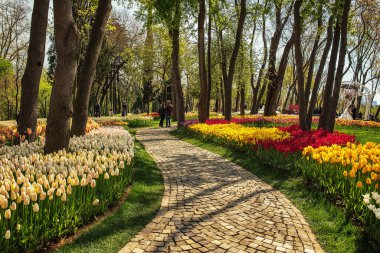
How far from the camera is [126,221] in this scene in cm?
493

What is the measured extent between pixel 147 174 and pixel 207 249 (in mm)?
4130

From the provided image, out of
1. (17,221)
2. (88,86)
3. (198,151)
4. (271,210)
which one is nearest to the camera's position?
(17,221)

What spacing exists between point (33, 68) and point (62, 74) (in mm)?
2550

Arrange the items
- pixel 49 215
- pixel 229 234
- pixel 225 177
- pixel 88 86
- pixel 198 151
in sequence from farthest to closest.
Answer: pixel 198 151
pixel 88 86
pixel 225 177
pixel 229 234
pixel 49 215

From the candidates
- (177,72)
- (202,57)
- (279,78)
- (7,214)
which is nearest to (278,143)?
(7,214)

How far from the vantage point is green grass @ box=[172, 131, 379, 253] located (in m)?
4.35

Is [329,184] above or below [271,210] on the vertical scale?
above

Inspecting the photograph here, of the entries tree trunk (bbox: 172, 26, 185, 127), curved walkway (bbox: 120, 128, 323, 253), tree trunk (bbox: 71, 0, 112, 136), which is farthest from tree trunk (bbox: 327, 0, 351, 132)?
tree trunk (bbox: 172, 26, 185, 127)

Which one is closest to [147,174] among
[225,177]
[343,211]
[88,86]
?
[225,177]

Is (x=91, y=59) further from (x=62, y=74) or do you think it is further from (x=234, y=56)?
(x=234, y=56)

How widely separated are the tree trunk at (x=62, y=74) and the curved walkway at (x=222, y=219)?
274 cm

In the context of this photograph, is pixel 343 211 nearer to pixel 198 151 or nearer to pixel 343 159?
pixel 343 159

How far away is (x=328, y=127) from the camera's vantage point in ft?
40.0

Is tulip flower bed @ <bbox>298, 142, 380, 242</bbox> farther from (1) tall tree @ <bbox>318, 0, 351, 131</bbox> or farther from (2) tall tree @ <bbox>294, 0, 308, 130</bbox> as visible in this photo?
(2) tall tree @ <bbox>294, 0, 308, 130</bbox>
